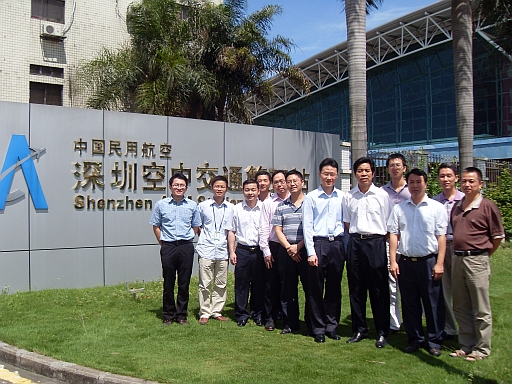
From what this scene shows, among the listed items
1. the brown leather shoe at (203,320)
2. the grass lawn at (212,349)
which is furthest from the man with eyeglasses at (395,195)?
the brown leather shoe at (203,320)

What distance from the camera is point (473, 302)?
482 centimetres

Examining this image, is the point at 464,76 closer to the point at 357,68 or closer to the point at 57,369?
the point at 357,68

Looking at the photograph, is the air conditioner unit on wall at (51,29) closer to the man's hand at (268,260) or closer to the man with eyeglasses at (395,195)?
the man's hand at (268,260)

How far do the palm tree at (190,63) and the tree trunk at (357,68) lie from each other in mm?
5042

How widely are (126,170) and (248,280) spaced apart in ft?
11.5

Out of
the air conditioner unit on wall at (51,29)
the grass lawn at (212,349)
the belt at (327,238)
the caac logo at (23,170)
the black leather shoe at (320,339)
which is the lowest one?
the grass lawn at (212,349)

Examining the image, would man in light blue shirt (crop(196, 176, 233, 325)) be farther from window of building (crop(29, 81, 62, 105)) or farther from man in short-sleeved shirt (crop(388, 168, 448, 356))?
window of building (crop(29, 81, 62, 105))

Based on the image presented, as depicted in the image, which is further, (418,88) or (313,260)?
(418,88)

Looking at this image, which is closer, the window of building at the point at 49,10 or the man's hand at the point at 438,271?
the man's hand at the point at 438,271

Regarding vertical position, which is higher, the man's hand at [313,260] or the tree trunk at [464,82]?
the tree trunk at [464,82]

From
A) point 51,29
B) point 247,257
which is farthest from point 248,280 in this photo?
point 51,29

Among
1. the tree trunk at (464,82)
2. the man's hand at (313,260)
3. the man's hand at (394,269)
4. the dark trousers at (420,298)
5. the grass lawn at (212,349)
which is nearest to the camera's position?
the grass lawn at (212,349)

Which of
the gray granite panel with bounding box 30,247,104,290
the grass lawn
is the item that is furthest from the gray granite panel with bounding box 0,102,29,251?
the grass lawn

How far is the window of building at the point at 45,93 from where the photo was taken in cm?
1406
